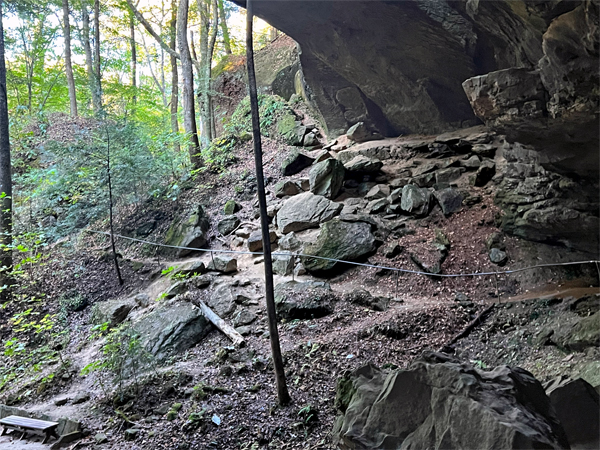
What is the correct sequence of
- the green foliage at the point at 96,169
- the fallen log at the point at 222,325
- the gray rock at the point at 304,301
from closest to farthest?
the fallen log at the point at 222,325, the gray rock at the point at 304,301, the green foliage at the point at 96,169

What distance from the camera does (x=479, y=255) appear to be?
8.35 m

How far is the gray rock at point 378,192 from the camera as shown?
1110cm

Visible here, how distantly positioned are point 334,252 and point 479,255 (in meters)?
3.23

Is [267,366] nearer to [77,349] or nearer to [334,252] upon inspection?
[334,252]

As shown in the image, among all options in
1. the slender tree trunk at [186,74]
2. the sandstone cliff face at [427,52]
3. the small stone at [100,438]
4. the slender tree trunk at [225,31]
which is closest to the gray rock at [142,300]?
the small stone at [100,438]

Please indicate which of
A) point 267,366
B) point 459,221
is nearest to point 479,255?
point 459,221

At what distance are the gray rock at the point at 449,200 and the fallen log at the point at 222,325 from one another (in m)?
6.04

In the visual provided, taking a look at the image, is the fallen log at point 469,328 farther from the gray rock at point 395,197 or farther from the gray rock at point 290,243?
the gray rock at point 290,243

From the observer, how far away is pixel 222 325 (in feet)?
24.7

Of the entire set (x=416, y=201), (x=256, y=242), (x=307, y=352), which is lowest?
(x=307, y=352)

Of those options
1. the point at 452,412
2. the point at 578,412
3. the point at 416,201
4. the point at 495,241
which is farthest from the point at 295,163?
the point at 452,412

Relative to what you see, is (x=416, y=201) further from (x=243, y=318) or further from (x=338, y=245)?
(x=243, y=318)

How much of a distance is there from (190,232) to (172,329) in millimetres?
4543

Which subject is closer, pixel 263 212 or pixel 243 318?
pixel 263 212
